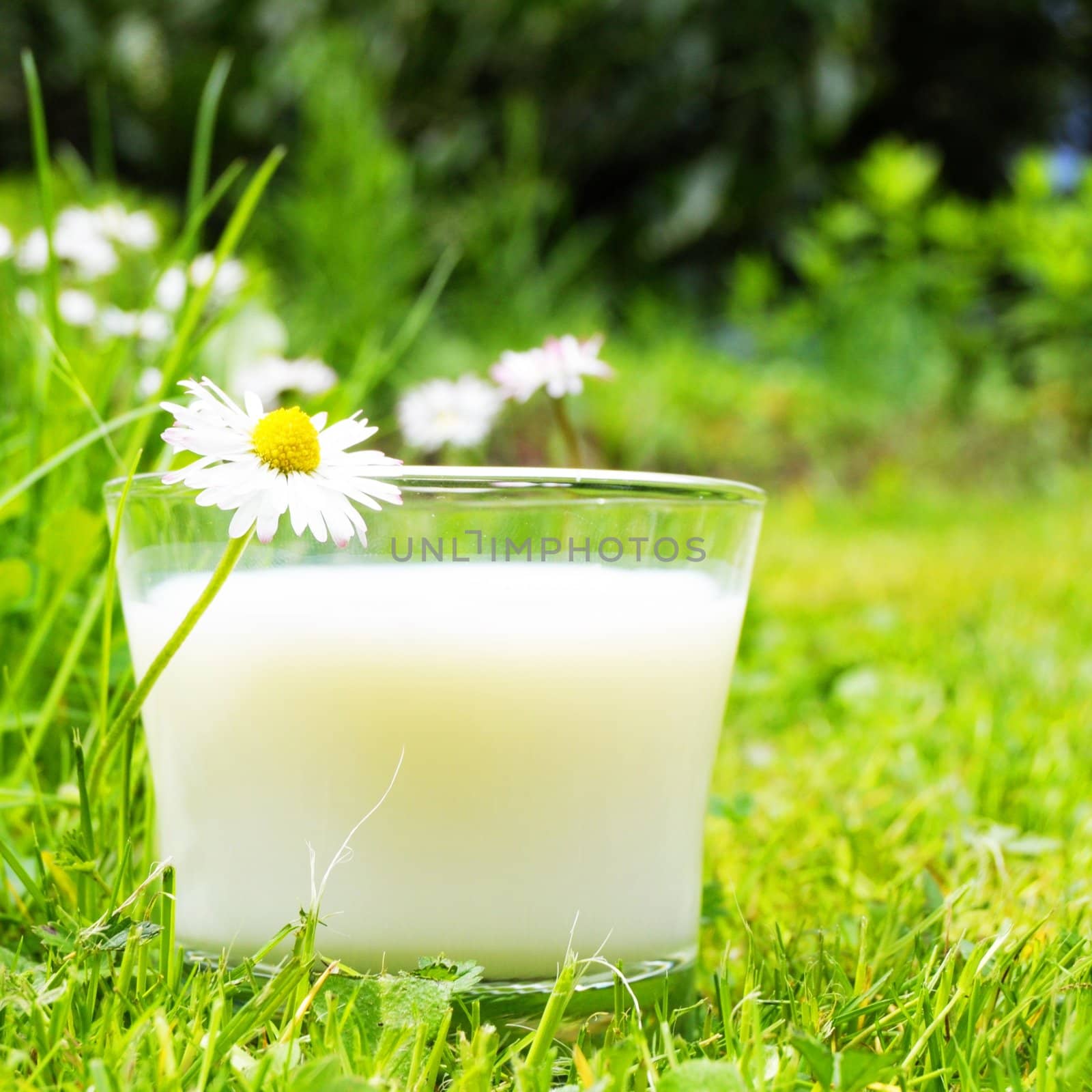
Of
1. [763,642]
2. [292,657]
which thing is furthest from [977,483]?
[292,657]

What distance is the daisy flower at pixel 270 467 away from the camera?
0.64 meters

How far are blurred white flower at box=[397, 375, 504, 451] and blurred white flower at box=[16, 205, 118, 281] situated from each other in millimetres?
475

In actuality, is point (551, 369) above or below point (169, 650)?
above

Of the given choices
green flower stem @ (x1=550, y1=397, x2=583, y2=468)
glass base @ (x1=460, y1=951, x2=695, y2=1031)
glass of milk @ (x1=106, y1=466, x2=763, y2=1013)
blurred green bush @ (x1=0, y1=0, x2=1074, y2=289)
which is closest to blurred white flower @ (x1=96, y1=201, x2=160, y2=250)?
green flower stem @ (x1=550, y1=397, x2=583, y2=468)

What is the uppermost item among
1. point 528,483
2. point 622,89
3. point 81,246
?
point 622,89

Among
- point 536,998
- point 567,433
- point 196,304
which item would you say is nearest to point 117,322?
point 196,304

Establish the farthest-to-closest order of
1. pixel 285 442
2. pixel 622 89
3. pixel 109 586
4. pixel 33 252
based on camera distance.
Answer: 1. pixel 622 89
2. pixel 33 252
3. pixel 109 586
4. pixel 285 442

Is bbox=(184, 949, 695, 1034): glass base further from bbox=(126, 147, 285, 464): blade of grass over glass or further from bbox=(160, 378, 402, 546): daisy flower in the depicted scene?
bbox=(126, 147, 285, 464): blade of grass over glass

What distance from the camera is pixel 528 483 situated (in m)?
0.70

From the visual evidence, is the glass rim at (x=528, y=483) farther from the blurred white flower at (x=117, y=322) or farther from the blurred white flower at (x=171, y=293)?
the blurred white flower at (x=171, y=293)

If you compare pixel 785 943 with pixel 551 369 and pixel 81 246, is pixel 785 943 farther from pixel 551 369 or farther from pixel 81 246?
pixel 81 246

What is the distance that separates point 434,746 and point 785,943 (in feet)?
1.24

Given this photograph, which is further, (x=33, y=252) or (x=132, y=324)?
(x=33, y=252)

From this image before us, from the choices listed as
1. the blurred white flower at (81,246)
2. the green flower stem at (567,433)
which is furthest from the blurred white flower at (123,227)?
the green flower stem at (567,433)
